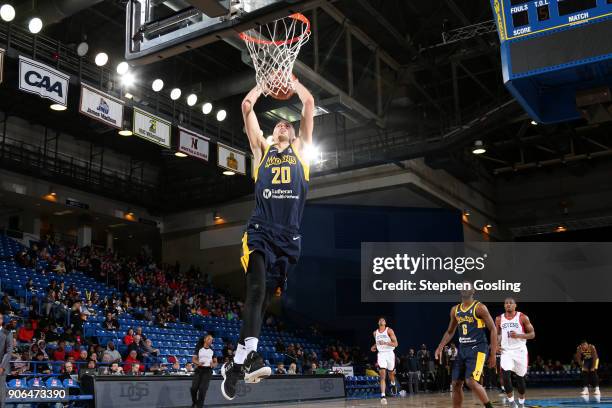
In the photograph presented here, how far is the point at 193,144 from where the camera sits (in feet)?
70.6

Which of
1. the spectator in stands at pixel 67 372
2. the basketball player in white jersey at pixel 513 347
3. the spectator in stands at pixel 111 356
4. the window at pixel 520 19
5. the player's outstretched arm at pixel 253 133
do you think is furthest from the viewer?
the spectator in stands at pixel 111 356

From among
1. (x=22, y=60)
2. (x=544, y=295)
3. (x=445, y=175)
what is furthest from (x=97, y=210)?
(x=544, y=295)

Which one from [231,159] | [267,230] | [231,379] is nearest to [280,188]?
[267,230]

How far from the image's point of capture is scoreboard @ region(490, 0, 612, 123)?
8.69 m

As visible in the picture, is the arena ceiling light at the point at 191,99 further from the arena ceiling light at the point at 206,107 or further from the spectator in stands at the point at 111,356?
the spectator in stands at the point at 111,356

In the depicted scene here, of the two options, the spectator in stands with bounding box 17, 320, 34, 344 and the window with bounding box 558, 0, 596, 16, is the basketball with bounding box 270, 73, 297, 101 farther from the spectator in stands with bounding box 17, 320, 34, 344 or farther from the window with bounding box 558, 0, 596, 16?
the spectator in stands with bounding box 17, 320, 34, 344

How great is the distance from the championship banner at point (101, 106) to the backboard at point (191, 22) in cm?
998

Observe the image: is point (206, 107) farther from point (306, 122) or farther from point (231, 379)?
point (231, 379)

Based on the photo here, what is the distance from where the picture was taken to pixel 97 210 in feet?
94.5

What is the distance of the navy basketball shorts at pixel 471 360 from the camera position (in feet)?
28.6

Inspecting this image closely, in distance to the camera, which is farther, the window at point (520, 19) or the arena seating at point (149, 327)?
the arena seating at point (149, 327)

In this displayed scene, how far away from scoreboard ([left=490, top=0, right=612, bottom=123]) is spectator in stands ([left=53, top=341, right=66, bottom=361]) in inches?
463

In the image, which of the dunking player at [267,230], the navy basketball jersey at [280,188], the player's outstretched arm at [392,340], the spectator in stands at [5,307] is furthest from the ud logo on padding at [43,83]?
the navy basketball jersey at [280,188]

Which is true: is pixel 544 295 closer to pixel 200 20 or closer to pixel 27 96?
pixel 27 96
